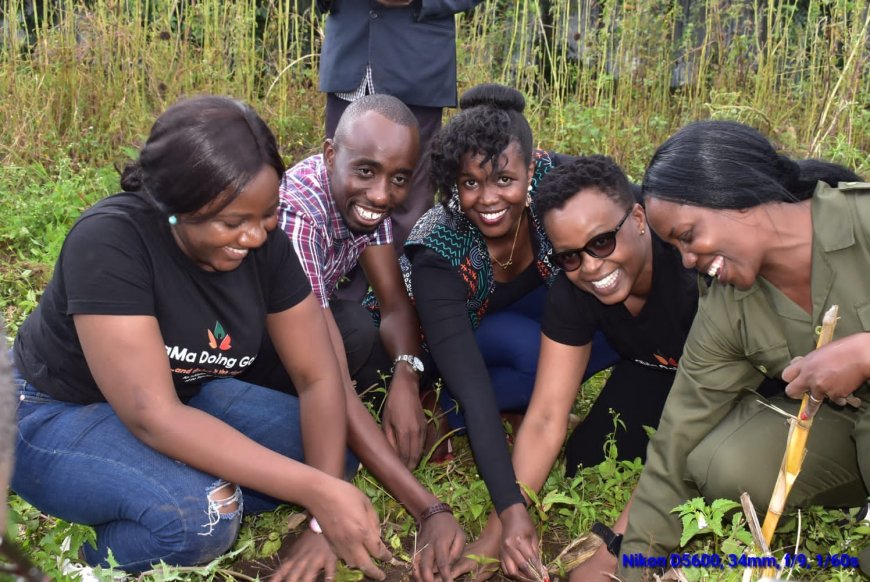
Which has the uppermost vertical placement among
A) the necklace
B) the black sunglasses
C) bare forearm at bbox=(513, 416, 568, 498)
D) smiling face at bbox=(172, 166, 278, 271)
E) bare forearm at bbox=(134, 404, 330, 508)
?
smiling face at bbox=(172, 166, 278, 271)

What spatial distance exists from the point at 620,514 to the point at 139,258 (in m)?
1.65

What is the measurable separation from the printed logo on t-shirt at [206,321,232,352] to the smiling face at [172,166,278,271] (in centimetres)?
21

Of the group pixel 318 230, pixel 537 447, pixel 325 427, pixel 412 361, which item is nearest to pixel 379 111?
pixel 318 230

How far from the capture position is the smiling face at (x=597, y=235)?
2.95 meters

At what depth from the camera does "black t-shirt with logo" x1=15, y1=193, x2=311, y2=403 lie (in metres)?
2.48

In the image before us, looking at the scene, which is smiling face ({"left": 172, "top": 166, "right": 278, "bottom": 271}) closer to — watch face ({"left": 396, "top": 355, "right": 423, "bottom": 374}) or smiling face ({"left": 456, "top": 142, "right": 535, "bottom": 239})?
smiling face ({"left": 456, "top": 142, "right": 535, "bottom": 239})

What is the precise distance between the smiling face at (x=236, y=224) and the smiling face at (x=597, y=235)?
906mm

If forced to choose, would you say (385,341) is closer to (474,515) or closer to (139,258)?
(474,515)

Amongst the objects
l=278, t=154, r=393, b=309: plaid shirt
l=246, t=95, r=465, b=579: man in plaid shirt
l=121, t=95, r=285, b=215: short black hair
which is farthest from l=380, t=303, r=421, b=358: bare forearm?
l=121, t=95, r=285, b=215: short black hair

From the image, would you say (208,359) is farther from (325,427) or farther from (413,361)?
(413,361)

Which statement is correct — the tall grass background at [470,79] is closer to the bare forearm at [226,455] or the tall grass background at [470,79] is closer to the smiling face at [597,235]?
the smiling face at [597,235]

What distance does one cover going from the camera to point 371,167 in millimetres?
3340

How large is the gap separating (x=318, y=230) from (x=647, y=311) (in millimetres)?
1157

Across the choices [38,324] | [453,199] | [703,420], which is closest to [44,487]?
[38,324]
